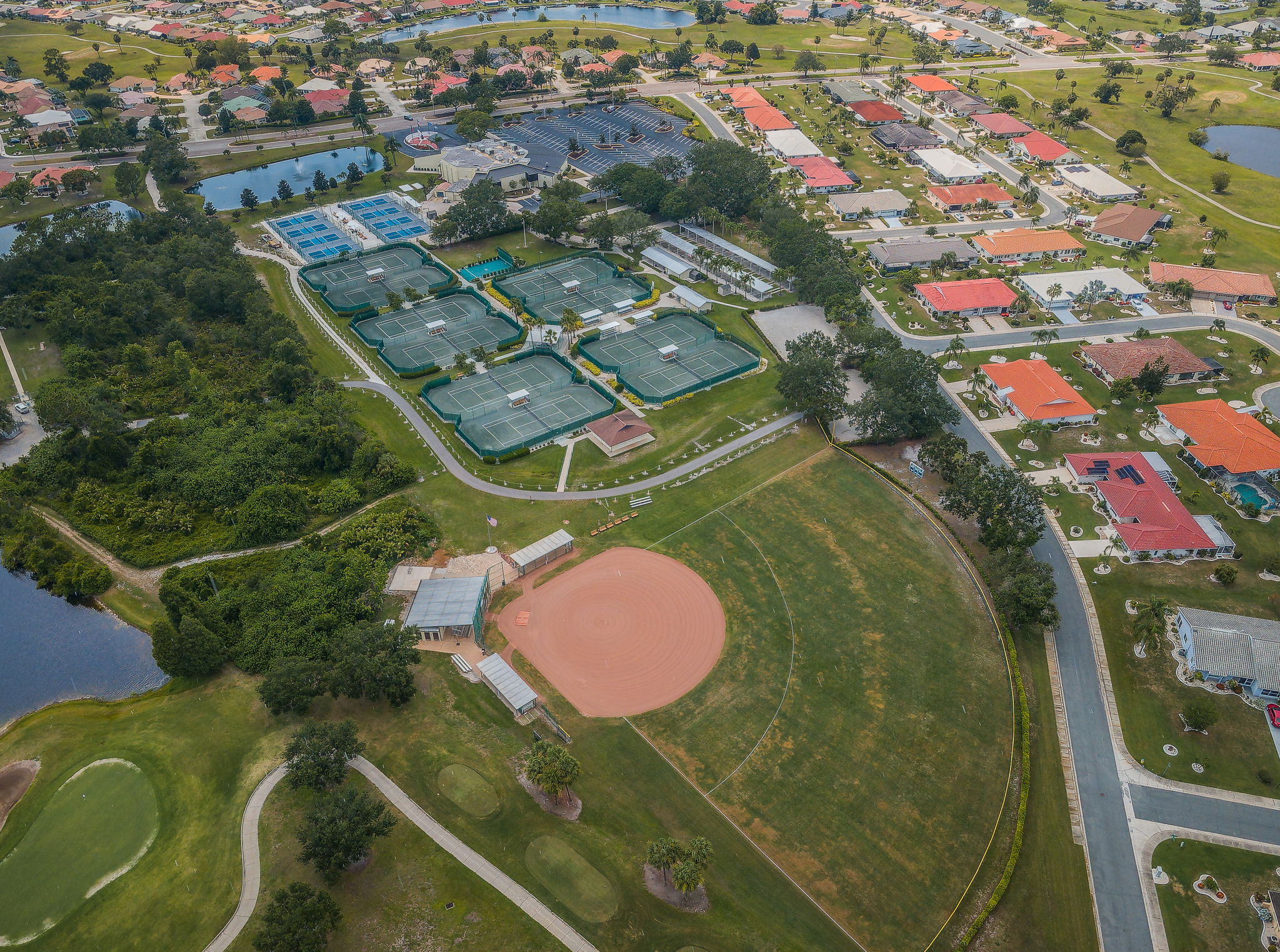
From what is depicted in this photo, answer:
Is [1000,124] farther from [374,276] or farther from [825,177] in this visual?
[374,276]

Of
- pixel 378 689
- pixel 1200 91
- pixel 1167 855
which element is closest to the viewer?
pixel 1167 855

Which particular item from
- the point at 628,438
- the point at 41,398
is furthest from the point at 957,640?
the point at 41,398

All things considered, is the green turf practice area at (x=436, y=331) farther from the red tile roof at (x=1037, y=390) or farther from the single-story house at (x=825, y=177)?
the single-story house at (x=825, y=177)

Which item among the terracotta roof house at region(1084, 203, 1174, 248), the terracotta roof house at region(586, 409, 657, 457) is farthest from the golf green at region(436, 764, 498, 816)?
the terracotta roof house at region(1084, 203, 1174, 248)

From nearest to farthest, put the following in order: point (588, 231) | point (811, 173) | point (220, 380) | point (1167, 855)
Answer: point (1167, 855) < point (220, 380) < point (588, 231) < point (811, 173)

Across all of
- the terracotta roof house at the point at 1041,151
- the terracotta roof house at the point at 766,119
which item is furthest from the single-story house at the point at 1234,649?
the terracotta roof house at the point at 766,119

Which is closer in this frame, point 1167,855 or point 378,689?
point 1167,855

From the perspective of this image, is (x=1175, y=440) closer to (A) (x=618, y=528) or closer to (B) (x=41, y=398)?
(A) (x=618, y=528)

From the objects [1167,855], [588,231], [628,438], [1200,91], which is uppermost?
[1200,91]
